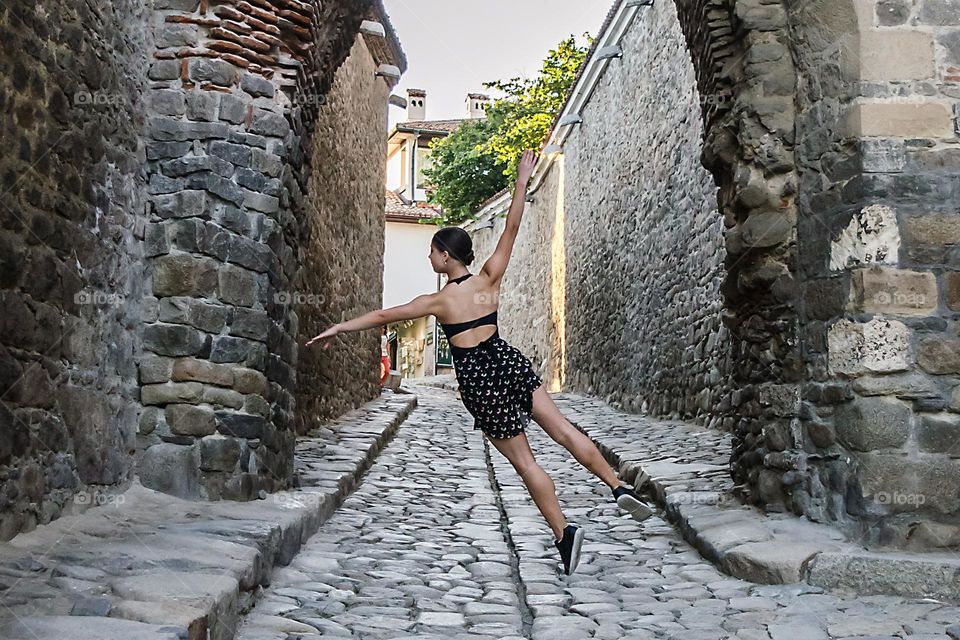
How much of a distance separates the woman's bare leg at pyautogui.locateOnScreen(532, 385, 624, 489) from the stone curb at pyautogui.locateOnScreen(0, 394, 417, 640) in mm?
1282

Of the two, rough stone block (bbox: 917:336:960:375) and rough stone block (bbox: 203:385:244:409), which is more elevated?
rough stone block (bbox: 917:336:960:375)

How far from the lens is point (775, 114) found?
16.7 ft

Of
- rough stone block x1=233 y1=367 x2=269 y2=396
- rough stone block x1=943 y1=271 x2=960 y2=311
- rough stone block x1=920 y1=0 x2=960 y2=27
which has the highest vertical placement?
rough stone block x1=920 y1=0 x2=960 y2=27

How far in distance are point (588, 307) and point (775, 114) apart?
35.1 ft

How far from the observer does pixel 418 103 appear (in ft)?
133

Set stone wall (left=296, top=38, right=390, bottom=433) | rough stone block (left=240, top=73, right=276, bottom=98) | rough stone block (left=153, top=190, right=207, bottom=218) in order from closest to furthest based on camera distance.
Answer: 1. rough stone block (left=153, top=190, right=207, bottom=218)
2. rough stone block (left=240, top=73, right=276, bottom=98)
3. stone wall (left=296, top=38, right=390, bottom=433)

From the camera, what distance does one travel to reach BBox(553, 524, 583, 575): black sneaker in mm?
4512

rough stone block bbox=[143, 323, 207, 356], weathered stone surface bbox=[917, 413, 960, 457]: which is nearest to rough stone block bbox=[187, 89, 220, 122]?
rough stone block bbox=[143, 323, 207, 356]

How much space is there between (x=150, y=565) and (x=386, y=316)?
1.50 m

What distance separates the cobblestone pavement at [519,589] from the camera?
3.67 meters

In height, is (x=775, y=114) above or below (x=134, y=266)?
above

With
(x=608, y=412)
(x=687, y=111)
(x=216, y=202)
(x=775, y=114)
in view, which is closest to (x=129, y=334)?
(x=216, y=202)

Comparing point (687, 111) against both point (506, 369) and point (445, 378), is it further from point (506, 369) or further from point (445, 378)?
point (445, 378)

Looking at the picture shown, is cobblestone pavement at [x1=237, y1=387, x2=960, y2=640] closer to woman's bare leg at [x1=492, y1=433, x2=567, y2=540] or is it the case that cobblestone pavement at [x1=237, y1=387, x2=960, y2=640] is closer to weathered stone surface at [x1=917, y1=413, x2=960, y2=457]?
woman's bare leg at [x1=492, y1=433, x2=567, y2=540]
